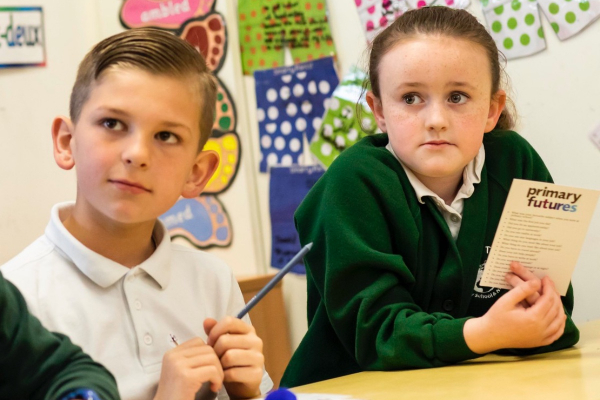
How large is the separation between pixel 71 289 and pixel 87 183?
12cm

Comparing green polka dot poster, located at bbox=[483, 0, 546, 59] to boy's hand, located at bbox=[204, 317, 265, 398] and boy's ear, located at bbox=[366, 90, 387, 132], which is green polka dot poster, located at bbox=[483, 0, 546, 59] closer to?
boy's ear, located at bbox=[366, 90, 387, 132]

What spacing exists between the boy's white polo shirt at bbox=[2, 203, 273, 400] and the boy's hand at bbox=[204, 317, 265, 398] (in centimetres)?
8

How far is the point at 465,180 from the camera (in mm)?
1109

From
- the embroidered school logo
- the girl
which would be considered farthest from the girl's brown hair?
the embroidered school logo

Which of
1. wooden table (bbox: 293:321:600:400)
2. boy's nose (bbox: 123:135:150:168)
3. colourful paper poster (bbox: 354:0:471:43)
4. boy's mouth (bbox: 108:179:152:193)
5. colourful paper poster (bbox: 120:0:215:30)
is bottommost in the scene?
wooden table (bbox: 293:321:600:400)

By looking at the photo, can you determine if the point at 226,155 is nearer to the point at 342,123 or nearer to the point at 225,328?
the point at 342,123

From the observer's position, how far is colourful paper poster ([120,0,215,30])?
202cm

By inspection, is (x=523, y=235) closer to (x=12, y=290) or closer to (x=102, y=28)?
(x=12, y=290)

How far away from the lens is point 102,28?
2023 millimetres

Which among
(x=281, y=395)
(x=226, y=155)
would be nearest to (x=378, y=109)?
(x=281, y=395)

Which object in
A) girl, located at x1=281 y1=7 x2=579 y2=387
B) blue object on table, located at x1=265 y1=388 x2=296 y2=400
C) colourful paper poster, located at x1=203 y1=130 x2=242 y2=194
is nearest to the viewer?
blue object on table, located at x1=265 y1=388 x2=296 y2=400

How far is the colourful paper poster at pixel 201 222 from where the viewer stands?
202 centimetres

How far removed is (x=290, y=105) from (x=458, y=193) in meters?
0.89

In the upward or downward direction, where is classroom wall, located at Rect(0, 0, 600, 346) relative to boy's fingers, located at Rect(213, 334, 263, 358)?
upward
